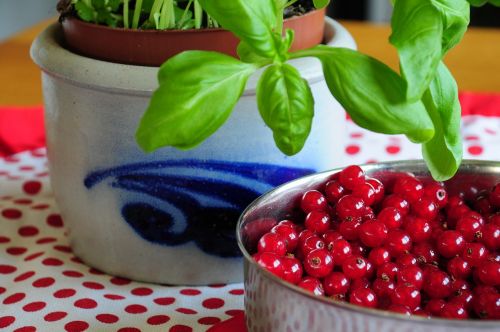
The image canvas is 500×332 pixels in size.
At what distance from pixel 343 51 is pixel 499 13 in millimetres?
1659

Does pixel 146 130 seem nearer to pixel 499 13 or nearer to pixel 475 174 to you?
pixel 475 174

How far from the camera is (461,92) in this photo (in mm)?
839

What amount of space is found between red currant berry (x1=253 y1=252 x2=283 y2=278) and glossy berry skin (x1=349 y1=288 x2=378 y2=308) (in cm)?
4

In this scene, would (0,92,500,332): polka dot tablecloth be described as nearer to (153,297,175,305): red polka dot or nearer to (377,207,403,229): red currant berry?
(153,297,175,305): red polka dot

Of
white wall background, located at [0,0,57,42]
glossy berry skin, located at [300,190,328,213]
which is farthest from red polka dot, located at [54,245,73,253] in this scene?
white wall background, located at [0,0,57,42]

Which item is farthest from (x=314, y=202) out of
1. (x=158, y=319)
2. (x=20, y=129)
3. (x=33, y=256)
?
(x=20, y=129)

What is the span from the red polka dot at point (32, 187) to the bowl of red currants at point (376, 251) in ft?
0.95

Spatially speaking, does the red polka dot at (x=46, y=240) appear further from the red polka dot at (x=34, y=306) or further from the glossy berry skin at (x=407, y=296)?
the glossy berry skin at (x=407, y=296)

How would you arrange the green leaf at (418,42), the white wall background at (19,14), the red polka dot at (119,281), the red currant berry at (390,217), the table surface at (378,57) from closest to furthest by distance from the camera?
1. the green leaf at (418,42)
2. the red currant berry at (390,217)
3. the red polka dot at (119,281)
4. the table surface at (378,57)
5. the white wall background at (19,14)

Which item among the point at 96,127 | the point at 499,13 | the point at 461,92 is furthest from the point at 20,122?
the point at 499,13

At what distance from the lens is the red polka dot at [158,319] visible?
0.50 metres

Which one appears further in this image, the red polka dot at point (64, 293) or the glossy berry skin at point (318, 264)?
the red polka dot at point (64, 293)

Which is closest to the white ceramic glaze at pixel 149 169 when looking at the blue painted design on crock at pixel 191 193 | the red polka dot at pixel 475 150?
the blue painted design on crock at pixel 191 193

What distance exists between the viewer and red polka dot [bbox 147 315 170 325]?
1.63ft
